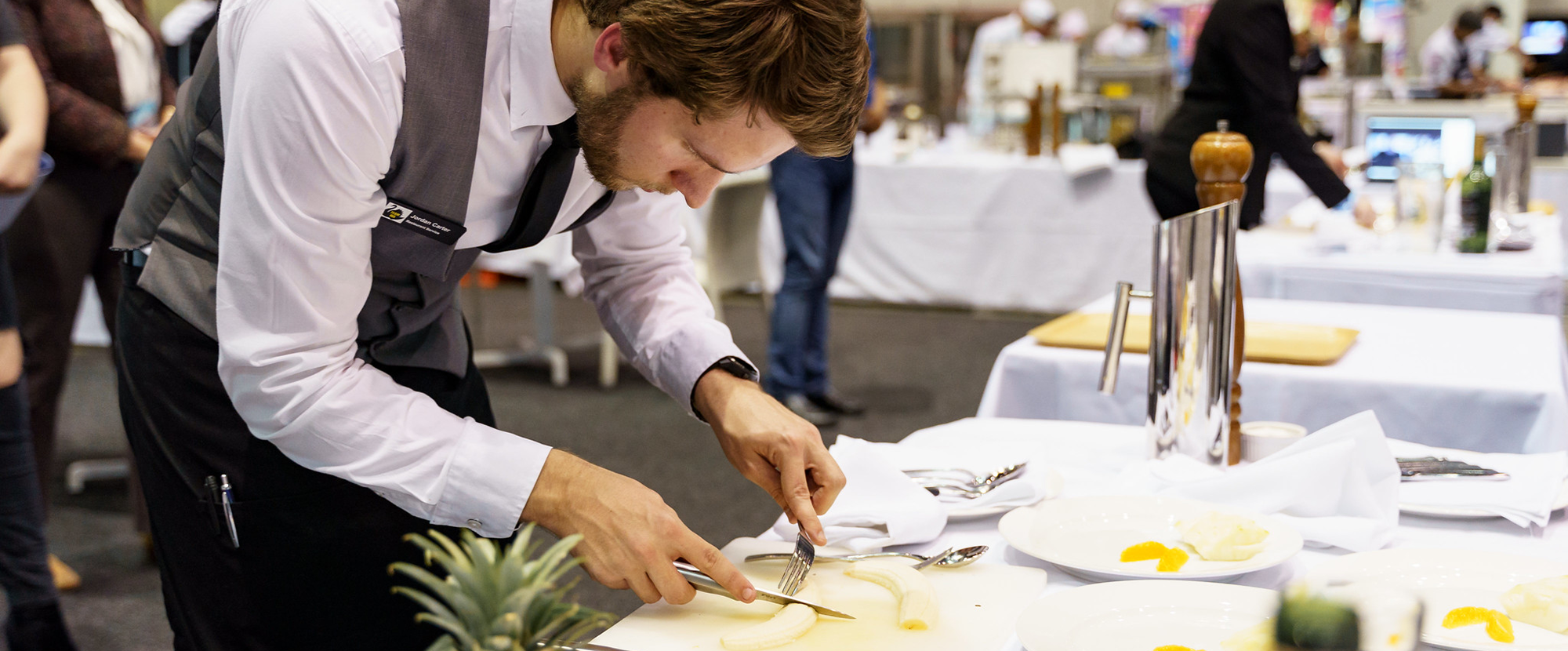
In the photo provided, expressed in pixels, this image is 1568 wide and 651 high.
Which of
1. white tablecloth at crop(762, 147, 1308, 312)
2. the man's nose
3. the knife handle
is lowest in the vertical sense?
white tablecloth at crop(762, 147, 1308, 312)

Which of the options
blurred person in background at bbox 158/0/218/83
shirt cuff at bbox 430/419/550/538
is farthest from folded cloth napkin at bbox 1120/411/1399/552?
blurred person in background at bbox 158/0/218/83

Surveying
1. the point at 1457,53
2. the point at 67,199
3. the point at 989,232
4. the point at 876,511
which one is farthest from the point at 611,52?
the point at 1457,53

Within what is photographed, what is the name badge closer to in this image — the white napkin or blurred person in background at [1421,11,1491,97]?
the white napkin

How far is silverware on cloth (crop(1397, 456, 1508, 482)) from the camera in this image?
3.58ft

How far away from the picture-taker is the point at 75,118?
2.28 metres

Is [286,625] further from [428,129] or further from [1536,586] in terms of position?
[1536,586]

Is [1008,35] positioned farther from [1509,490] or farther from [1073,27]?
[1509,490]

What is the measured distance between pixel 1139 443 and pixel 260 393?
2.84 feet

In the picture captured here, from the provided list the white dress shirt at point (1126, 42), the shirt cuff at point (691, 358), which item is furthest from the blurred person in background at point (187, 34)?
the white dress shirt at point (1126, 42)

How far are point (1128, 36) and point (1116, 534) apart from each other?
26.1 feet

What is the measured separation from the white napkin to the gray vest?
3.92 meters

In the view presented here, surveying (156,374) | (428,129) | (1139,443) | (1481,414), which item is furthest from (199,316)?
(1481,414)

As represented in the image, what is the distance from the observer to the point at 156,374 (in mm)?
1031

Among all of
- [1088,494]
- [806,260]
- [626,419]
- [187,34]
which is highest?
[187,34]
